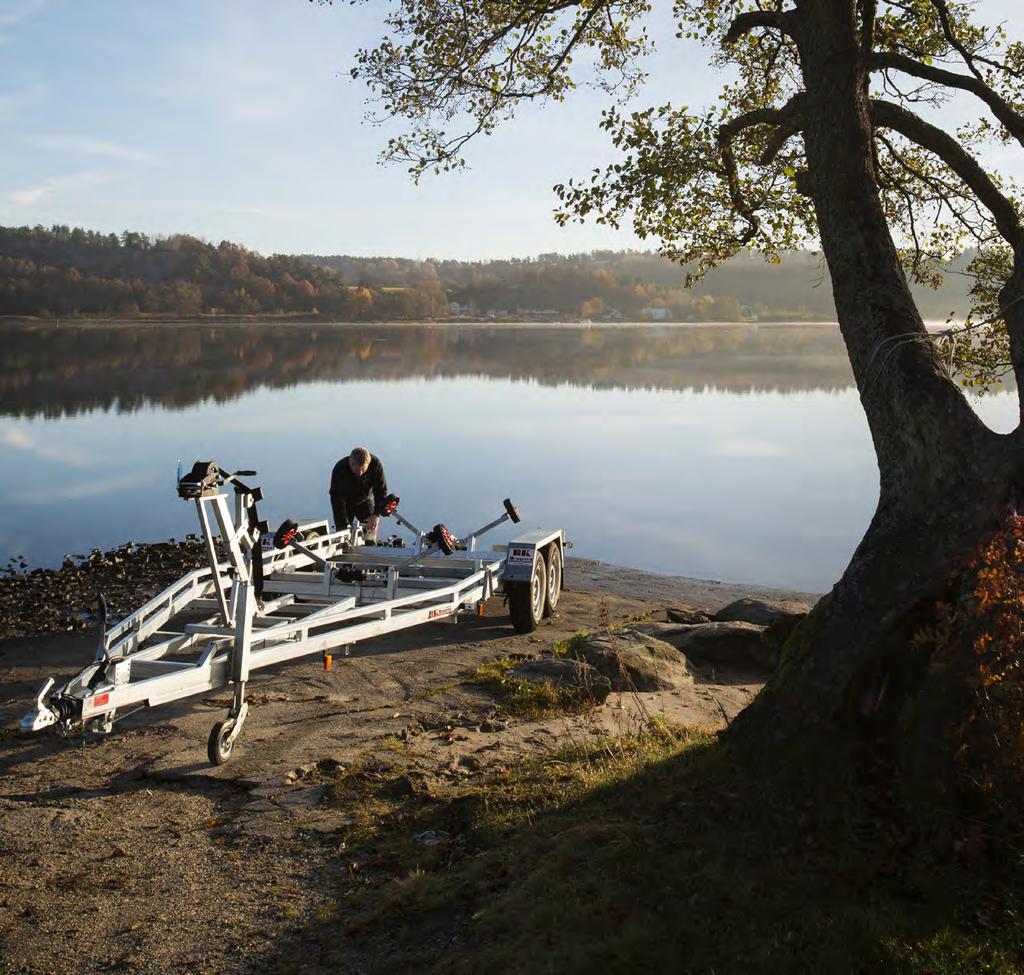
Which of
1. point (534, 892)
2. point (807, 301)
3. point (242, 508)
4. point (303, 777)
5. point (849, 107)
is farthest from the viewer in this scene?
point (807, 301)

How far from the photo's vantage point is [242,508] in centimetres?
960

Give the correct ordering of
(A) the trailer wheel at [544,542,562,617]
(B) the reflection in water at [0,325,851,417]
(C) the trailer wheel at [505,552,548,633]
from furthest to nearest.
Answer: (B) the reflection in water at [0,325,851,417], (A) the trailer wheel at [544,542,562,617], (C) the trailer wheel at [505,552,548,633]

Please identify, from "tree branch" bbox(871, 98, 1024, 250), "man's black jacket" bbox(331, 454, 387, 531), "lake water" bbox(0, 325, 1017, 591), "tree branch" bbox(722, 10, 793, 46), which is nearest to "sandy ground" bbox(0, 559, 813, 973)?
"man's black jacket" bbox(331, 454, 387, 531)

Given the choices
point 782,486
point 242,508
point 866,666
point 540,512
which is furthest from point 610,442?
point 866,666

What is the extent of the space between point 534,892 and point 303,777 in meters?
3.11

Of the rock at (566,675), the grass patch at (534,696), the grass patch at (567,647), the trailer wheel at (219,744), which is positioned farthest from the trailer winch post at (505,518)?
the trailer wheel at (219,744)

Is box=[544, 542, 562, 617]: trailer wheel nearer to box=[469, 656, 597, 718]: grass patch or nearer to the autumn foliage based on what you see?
box=[469, 656, 597, 718]: grass patch

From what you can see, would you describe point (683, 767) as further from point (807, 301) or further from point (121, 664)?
point (807, 301)

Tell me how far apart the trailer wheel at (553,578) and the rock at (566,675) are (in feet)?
12.3

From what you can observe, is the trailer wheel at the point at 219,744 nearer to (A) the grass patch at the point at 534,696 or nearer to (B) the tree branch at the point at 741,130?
(A) the grass patch at the point at 534,696

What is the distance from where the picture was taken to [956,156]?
→ 801 cm

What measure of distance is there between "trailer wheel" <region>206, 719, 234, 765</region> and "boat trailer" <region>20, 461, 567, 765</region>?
0.01m

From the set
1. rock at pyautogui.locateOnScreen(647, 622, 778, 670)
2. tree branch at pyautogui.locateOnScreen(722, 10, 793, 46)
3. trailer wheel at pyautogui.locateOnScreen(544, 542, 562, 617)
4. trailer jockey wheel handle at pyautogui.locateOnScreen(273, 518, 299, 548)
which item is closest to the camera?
tree branch at pyautogui.locateOnScreen(722, 10, 793, 46)

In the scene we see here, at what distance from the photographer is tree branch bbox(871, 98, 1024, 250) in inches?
307
